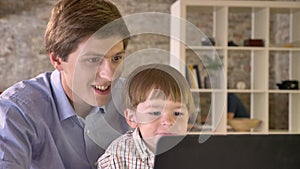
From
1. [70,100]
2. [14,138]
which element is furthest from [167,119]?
[70,100]

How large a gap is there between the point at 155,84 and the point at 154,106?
0.04 m

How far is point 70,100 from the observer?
1.35 metres

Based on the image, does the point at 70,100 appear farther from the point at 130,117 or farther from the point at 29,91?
the point at 130,117

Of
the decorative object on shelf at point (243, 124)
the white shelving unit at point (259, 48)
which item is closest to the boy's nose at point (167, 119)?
the white shelving unit at point (259, 48)

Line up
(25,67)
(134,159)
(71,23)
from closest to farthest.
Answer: (134,159)
(71,23)
(25,67)

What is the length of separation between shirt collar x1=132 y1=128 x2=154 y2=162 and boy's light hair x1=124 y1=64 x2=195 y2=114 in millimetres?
84

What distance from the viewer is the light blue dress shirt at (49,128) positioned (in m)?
1.04

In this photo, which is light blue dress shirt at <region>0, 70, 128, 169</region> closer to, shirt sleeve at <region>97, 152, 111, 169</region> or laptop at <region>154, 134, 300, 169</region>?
shirt sleeve at <region>97, 152, 111, 169</region>

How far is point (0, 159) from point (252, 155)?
516mm

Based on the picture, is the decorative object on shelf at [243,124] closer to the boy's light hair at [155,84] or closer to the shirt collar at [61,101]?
the shirt collar at [61,101]

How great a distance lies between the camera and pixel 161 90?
1.02 metres

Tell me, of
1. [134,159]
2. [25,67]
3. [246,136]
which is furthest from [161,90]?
[25,67]

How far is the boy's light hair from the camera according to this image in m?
0.96

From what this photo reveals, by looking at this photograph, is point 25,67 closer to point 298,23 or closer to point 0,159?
point 298,23
